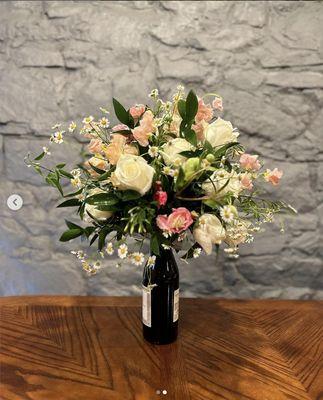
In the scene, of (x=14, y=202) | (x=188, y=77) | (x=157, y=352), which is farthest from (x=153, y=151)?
(x=14, y=202)

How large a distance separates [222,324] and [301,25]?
1051 millimetres

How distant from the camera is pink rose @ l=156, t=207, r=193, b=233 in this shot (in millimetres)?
918

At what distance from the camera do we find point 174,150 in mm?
959

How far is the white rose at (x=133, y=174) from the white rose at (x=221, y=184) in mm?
123

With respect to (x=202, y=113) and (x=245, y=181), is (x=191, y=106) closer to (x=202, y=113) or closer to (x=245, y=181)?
(x=202, y=113)

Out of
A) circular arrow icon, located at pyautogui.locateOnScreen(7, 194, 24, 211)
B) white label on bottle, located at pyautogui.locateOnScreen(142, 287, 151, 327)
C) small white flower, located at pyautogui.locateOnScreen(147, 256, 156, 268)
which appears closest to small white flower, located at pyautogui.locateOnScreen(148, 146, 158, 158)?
small white flower, located at pyautogui.locateOnScreen(147, 256, 156, 268)

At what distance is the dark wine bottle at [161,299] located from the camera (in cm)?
109

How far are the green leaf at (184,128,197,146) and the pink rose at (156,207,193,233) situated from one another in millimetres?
152

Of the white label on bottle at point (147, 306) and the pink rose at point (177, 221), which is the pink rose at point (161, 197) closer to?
the pink rose at point (177, 221)

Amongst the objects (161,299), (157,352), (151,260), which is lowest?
(157,352)

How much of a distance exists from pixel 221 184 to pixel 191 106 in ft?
0.59

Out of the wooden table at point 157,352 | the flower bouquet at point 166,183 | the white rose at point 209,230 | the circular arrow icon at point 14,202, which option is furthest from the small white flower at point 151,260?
the circular arrow icon at point 14,202

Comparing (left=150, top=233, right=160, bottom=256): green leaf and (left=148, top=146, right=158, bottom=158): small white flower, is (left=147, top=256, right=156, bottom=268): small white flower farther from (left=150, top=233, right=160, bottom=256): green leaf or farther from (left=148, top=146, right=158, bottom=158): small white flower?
(left=148, top=146, right=158, bottom=158): small white flower

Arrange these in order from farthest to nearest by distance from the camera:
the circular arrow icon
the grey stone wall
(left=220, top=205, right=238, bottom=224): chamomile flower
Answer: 1. the circular arrow icon
2. the grey stone wall
3. (left=220, top=205, right=238, bottom=224): chamomile flower
